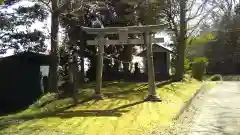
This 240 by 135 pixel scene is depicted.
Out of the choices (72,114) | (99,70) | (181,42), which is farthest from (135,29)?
(181,42)

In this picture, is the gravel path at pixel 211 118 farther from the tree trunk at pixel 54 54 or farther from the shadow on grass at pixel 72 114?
the tree trunk at pixel 54 54

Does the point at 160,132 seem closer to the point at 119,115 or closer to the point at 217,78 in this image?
the point at 119,115

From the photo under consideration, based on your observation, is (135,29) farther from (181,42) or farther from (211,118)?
(181,42)

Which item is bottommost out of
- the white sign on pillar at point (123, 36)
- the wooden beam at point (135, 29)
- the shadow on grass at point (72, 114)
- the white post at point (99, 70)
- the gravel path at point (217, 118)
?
the gravel path at point (217, 118)

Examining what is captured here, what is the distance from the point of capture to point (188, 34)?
2869 centimetres

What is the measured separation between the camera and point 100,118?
1173 cm

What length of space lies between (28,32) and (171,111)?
12.2 meters

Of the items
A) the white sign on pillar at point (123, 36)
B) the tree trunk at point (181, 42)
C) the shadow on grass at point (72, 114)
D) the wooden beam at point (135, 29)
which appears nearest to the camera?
the shadow on grass at point (72, 114)

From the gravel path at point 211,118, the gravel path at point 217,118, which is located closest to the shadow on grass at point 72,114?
the gravel path at point 211,118

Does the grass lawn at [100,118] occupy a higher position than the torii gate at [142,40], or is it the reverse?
the torii gate at [142,40]

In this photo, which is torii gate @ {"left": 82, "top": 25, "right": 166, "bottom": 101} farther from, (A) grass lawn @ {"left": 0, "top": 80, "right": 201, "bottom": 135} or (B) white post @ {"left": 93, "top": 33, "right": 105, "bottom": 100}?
(A) grass lawn @ {"left": 0, "top": 80, "right": 201, "bottom": 135}

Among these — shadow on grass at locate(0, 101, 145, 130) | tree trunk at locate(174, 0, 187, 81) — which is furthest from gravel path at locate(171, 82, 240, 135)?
tree trunk at locate(174, 0, 187, 81)

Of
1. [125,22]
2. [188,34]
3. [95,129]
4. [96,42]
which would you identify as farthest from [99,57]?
[188,34]

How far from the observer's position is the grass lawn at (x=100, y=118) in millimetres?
10094
